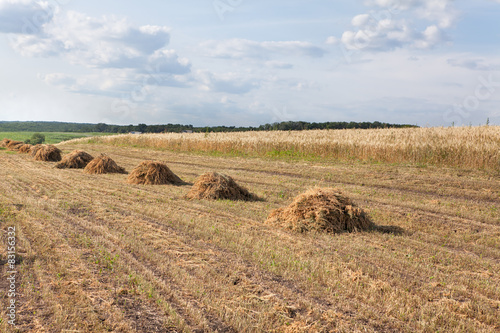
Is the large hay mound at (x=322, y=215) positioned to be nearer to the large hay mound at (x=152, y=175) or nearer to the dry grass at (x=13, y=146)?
the large hay mound at (x=152, y=175)

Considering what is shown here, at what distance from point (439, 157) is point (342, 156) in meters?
5.23

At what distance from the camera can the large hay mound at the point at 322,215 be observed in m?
8.05

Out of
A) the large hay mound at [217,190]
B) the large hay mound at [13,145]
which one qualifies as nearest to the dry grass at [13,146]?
the large hay mound at [13,145]

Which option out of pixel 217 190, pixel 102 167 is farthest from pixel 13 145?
pixel 217 190

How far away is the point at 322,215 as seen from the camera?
8.10 metres

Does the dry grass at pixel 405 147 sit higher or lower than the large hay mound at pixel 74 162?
higher

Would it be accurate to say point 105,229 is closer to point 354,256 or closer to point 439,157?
point 354,256

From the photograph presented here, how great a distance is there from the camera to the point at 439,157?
17422 millimetres

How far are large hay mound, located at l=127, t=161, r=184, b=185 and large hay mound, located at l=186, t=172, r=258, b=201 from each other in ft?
9.52

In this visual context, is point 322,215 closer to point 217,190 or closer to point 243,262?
point 243,262

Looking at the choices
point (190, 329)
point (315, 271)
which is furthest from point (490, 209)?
point (190, 329)

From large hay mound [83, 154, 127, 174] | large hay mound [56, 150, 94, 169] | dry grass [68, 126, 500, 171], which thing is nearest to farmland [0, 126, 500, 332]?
dry grass [68, 126, 500, 171]

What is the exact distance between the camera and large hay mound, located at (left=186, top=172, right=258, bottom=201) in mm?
11219

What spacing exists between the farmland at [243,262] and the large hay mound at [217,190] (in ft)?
1.49
